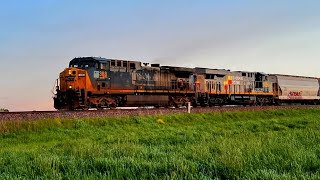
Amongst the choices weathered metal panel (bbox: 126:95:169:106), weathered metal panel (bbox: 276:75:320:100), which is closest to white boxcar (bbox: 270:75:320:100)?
weathered metal panel (bbox: 276:75:320:100)

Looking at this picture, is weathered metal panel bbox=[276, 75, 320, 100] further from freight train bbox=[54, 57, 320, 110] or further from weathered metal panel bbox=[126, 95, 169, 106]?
weathered metal panel bbox=[126, 95, 169, 106]

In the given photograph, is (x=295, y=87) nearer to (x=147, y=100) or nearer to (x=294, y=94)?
(x=294, y=94)

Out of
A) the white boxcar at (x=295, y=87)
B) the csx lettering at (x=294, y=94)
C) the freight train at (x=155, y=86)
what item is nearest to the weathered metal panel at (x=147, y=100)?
the freight train at (x=155, y=86)

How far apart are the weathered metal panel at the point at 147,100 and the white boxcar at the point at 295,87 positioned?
16963mm

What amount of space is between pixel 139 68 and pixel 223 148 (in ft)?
57.7

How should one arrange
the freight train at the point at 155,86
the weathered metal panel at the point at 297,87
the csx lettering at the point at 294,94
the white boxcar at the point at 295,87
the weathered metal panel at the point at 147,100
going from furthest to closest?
1. the csx lettering at the point at 294,94
2. the weathered metal panel at the point at 297,87
3. the white boxcar at the point at 295,87
4. the weathered metal panel at the point at 147,100
5. the freight train at the point at 155,86

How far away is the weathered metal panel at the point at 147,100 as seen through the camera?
24844mm

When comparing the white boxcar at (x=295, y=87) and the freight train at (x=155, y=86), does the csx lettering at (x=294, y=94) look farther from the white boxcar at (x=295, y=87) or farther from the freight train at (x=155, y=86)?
the freight train at (x=155, y=86)

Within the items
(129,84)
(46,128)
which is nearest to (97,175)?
(46,128)

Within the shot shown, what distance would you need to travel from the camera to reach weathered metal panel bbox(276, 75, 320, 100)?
41119 millimetres

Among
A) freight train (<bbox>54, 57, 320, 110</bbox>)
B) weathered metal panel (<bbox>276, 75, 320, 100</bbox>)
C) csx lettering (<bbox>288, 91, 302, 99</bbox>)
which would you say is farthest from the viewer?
csx lettering (<bbox>288, 91, 302, 99</bbox>)

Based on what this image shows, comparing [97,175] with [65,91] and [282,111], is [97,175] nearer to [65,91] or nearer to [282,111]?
[65,91]

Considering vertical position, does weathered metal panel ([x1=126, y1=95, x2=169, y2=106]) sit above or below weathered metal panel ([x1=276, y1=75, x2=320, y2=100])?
below

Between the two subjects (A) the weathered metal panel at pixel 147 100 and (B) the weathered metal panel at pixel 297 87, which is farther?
(B) the weathered metal panel at pixel 297 87
